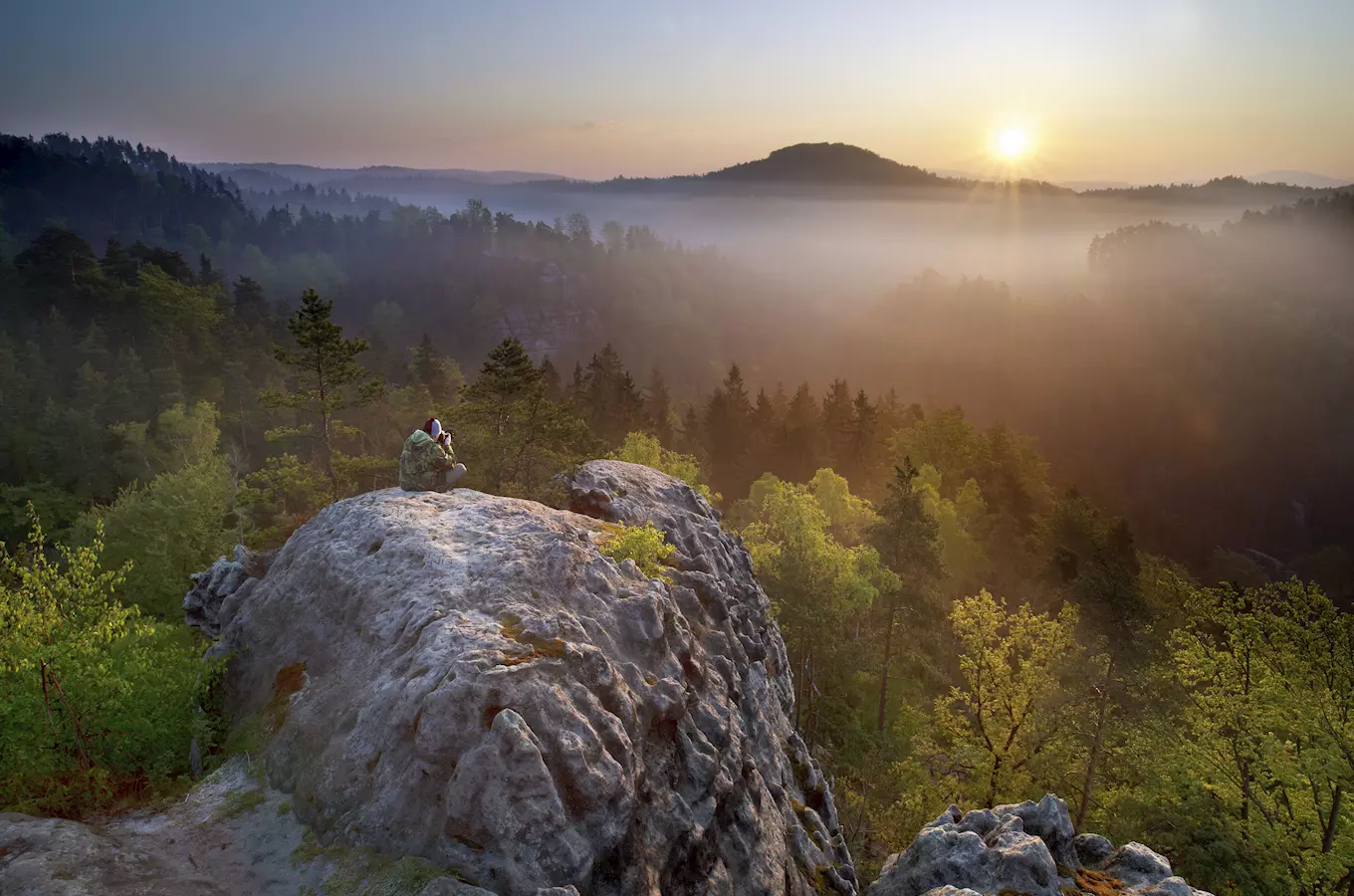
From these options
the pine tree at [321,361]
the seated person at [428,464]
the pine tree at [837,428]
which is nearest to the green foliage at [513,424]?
the pine tree at [321,361]

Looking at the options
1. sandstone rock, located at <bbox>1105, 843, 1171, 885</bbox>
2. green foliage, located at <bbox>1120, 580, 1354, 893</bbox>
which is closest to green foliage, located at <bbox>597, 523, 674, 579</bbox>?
sandstone rock, located at <bbox>1105, 843, 1171, 885</bbox>

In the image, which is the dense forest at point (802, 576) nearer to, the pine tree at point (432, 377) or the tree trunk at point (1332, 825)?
the tree trunk at point (1332, 825)

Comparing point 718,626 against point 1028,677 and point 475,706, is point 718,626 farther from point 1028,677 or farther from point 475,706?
point 1028,677

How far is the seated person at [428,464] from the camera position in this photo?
25.1 m

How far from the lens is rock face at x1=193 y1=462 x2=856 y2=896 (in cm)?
1430

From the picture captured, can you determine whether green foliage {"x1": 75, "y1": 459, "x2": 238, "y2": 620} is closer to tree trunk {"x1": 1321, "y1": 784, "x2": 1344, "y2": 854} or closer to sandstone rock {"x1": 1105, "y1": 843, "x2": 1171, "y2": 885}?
sandstone rock {"x1": 1105, "y1": 843, "x2": 1171, "y2": 885}

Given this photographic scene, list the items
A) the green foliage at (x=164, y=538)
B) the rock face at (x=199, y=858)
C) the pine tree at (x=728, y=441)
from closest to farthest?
1. the rock face at (x=199, y=858)
2. the green foliage at (x=164, y=538)
3. the pine tree at (x=728, y=441)

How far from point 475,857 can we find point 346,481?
36.5m

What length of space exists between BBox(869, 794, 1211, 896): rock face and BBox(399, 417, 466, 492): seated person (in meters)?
20.3

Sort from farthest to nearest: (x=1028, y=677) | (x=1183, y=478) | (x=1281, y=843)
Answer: (x=1183, y=478) < (x=1028, y=677) < (x=1281, y=843)

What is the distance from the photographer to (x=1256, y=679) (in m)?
31.3

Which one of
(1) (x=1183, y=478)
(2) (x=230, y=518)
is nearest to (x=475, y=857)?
(2) (x=230, y=518)

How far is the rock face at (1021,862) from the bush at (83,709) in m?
21.3

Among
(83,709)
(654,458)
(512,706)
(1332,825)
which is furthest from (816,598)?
(83,709)
